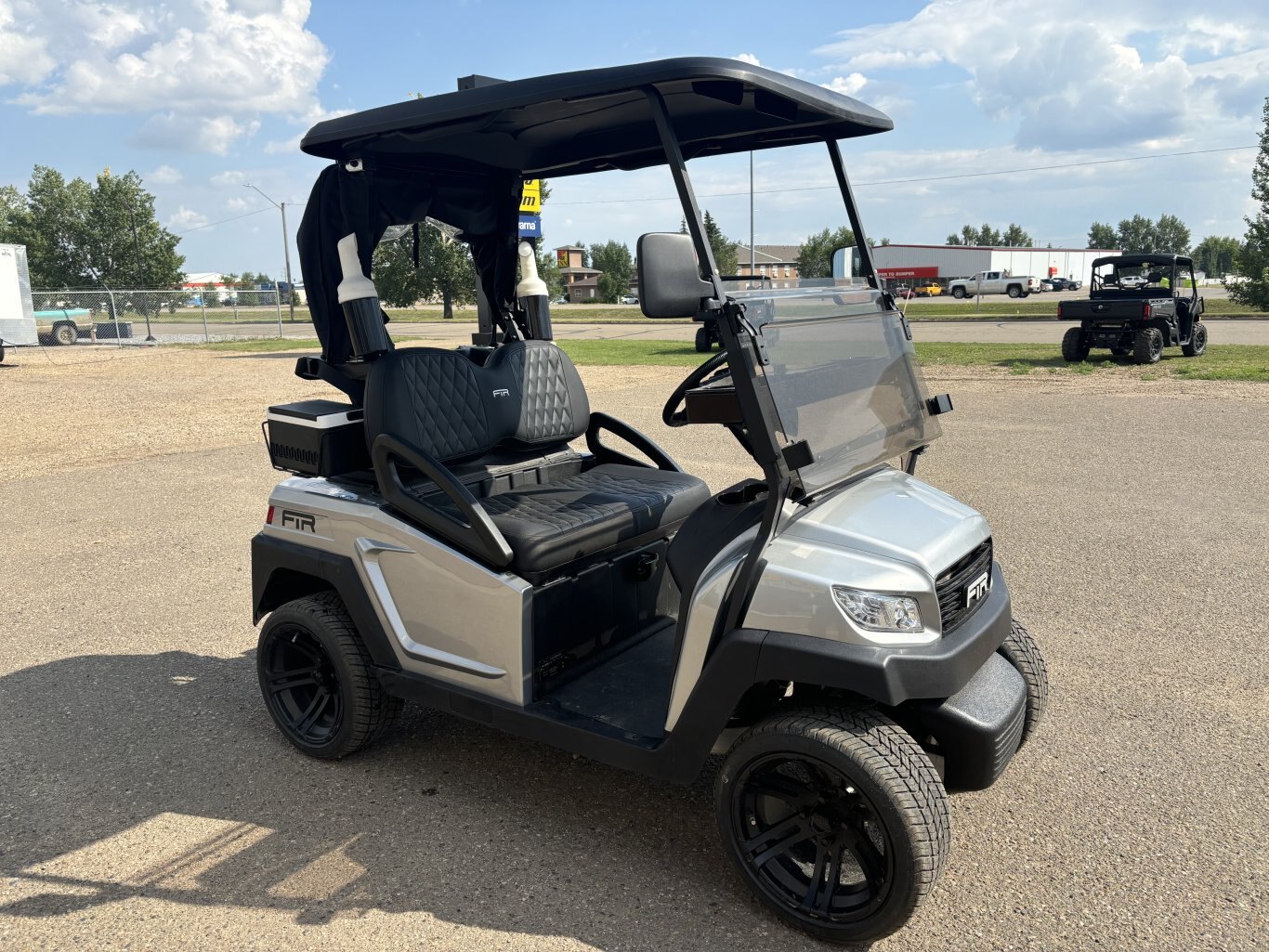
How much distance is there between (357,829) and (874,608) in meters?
1.78

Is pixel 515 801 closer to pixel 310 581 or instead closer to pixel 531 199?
pixel 310 581

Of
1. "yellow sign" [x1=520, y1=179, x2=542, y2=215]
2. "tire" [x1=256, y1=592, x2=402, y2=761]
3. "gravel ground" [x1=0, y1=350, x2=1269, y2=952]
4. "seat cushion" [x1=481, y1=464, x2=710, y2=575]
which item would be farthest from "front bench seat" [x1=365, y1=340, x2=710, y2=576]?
"yellow sign" [x1=520, y1=179, x2=542, y2=215]

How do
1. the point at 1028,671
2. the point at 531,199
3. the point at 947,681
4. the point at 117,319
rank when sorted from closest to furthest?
the point at 947,681, the point at 1028,671, the point at 531,199, the point at 117,319

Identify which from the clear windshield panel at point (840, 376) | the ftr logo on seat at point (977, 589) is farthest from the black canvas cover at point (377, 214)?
the ftr logo on seat at point (977, 589)

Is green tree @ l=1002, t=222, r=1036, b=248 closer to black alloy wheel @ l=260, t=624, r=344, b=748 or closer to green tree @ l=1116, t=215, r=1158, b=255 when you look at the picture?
green tree @ l=1116, t=215, r=1158, b=255

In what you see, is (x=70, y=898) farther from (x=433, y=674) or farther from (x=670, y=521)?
(x=670, y=521)

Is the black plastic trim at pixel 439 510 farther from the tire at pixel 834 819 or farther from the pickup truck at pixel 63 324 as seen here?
the pickup truck at pixel 63 324

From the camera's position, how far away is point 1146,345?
1505 cm

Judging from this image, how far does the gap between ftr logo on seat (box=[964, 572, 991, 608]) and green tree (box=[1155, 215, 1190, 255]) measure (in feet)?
403

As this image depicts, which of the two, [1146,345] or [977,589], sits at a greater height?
[1146,345]

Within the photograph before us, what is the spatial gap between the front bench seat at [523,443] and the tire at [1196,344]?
602 inches

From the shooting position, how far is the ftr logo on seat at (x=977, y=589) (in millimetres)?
2672

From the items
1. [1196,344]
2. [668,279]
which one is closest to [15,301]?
[1196,344]

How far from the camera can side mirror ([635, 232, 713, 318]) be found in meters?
2.44
